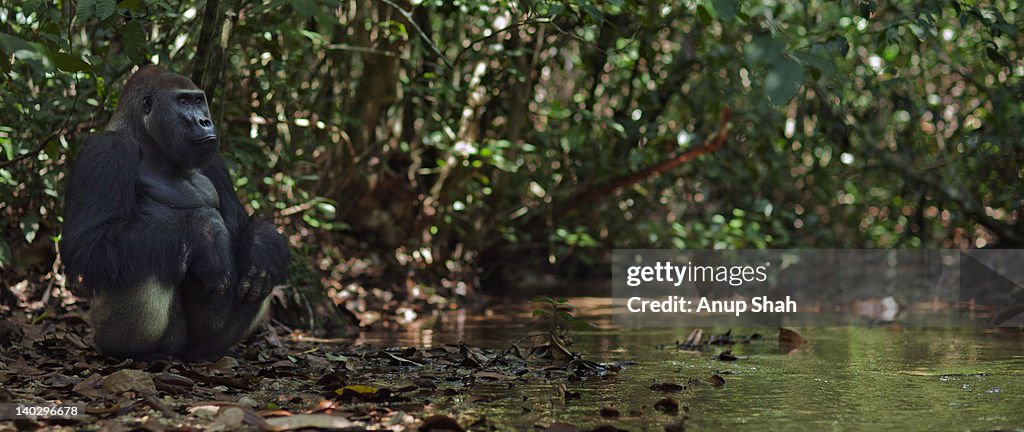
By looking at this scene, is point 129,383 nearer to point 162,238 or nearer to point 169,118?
point 162,238

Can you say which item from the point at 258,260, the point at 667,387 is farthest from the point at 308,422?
the point at 258,260

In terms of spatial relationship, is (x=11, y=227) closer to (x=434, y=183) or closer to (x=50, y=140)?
(x=50, y=140)

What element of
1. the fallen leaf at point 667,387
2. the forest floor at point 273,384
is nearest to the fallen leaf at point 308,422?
the forest floor at point 273,384

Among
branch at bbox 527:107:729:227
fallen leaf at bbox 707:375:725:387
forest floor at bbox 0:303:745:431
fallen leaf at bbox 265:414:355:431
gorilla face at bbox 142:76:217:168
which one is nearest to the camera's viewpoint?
fallen leaf at bbox 265:414:355:431

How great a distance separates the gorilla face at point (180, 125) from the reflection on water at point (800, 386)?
1.36 m

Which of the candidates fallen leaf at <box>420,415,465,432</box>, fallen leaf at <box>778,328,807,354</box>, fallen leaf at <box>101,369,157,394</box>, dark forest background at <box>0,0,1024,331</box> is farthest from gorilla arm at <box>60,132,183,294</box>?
fallen leaf at <box>778,328,807,354</box>

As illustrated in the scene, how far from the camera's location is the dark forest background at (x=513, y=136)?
204 inches

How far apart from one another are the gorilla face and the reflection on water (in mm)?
1358

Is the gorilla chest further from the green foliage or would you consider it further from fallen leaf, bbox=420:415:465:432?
fallen leaf, bbox=420:415:465:432

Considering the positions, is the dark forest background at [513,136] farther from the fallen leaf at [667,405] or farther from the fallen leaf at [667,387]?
the fallen leaf at [667,405]

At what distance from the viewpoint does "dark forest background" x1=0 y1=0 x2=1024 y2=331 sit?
519cm

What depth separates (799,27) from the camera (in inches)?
356

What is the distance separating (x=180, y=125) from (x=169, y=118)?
5 centimetres

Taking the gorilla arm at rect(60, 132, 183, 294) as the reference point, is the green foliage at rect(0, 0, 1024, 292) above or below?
above
